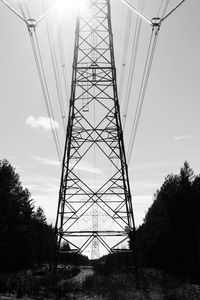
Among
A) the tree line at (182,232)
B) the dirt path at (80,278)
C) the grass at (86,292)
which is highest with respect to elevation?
the tree line at (182,232)

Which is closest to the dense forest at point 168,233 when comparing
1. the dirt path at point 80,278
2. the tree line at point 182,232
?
the tree line at point 182,232

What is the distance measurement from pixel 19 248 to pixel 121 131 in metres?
35.1

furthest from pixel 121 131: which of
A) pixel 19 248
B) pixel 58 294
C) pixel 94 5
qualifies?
pixel 19 248

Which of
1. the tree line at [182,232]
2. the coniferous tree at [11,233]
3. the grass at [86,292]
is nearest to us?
the grass at [86,292]

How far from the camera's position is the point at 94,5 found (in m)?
20.6

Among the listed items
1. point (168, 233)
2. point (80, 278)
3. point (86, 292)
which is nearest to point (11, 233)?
point (80, 278)

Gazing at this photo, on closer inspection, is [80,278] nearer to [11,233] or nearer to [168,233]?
[11,233]

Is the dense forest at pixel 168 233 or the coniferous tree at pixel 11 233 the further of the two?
the coniferous tree at pixel 11 233

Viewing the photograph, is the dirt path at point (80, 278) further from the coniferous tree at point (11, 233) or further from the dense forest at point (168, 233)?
the coniferous tree at point (11, 233)

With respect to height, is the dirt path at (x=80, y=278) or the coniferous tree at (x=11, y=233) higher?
the coniferous tree at (x=11, y=233)

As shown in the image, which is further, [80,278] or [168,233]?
[168,233]

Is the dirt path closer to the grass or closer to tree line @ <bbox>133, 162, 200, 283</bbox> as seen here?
the grass

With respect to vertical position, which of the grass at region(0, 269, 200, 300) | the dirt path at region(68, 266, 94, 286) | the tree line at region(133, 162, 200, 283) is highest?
the tree line at region(133, 162, 200, 283)

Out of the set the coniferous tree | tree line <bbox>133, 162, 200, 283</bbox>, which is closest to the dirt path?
tree line <bbox>133, 162, 200, 283</bbox>
